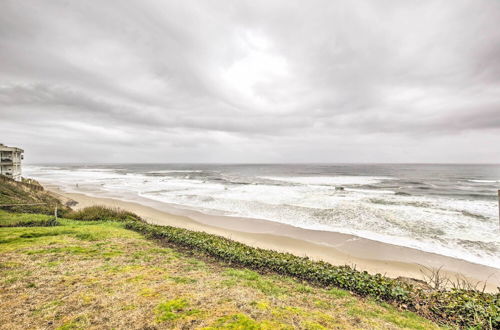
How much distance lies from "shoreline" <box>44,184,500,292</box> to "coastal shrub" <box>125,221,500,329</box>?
9.95 feet

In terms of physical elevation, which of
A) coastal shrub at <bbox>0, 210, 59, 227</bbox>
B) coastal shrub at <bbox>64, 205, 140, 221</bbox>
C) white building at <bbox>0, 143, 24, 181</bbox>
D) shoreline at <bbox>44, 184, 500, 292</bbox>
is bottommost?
shoreline at <bbox>44, 184, 500, 292</bbox>

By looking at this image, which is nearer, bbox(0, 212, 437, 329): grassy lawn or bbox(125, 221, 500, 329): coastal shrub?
bbox(0, 212, 437, 329): grassy lawn

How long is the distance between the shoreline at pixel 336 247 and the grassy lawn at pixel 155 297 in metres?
4.76

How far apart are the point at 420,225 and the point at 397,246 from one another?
18.8ft

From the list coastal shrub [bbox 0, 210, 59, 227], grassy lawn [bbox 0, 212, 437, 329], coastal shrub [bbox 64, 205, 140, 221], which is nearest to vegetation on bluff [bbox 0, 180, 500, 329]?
grassy lawn [bbox 0, 212, 437, 329]

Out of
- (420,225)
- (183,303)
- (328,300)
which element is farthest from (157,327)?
(420,225)

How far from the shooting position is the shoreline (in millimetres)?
9859

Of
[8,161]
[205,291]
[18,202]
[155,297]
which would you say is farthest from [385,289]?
[8,161]

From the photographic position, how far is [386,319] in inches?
176

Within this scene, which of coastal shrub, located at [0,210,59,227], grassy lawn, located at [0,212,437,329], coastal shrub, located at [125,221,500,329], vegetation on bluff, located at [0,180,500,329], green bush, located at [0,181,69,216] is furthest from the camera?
green bush, located at [0,181,69,216]

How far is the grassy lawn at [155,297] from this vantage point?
3895mm

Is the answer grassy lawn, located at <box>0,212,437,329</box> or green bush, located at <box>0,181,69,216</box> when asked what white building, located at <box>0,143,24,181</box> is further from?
grassy lawn, located at <box>0,212,437,329</box>

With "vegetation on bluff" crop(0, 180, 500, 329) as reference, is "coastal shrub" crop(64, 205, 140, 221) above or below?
below

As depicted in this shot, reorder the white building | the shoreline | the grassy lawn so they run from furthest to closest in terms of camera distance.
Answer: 1. the white building
2. the shoreline
3. the grassy lawn
